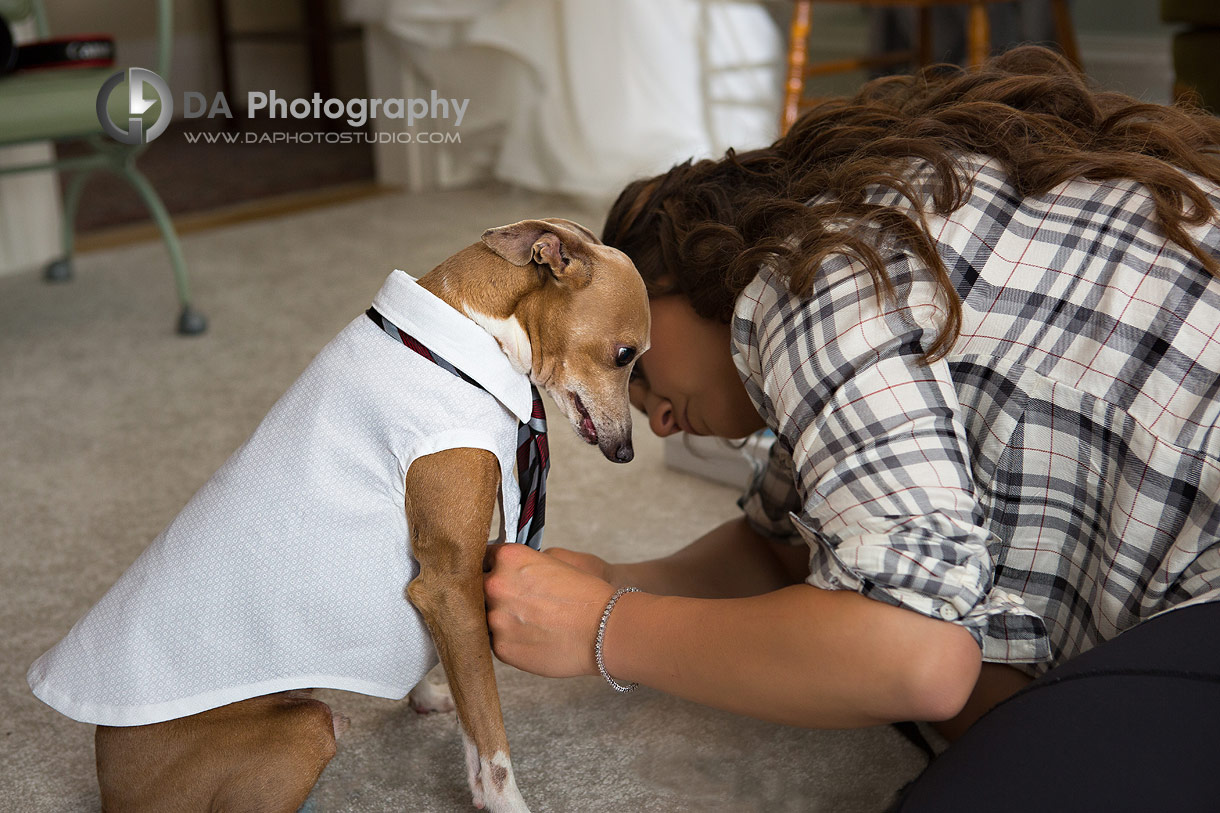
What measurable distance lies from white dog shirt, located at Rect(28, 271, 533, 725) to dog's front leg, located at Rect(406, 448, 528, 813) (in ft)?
0.05

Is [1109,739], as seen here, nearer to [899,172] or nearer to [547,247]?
[899,172]

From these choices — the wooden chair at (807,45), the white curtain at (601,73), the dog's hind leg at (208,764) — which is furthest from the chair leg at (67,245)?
the dog's hind leg at (208,764)

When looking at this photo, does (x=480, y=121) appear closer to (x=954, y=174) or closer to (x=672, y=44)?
(x=672, y=44)

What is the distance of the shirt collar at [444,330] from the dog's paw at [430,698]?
40 centimetres

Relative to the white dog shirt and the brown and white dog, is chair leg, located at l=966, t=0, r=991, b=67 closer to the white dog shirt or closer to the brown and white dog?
the brown and white dog

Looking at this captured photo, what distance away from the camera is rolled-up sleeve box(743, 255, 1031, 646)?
0.78 metres

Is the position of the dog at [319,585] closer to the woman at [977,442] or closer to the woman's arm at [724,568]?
the woman at [977,442]

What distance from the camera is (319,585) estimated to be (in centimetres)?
92

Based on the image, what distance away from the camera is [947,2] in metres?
2.77

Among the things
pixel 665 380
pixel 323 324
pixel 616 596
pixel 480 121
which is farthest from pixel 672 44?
pixel 616 596

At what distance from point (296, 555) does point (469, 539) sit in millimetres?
147

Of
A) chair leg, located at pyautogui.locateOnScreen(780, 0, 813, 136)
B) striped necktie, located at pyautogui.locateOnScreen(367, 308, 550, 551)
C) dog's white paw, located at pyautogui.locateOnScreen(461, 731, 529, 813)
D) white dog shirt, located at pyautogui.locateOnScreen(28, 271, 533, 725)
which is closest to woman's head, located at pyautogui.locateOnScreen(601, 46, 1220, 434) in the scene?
striped necktie, located at pyautogui.locateOnScreen(367, 308, 550, 551)

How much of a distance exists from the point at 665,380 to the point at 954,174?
358 mm

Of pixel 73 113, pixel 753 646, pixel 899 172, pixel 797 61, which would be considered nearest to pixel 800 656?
pixel 753 646
